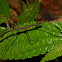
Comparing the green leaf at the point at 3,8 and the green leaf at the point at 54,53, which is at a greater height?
the green leaf at the point at 3,8

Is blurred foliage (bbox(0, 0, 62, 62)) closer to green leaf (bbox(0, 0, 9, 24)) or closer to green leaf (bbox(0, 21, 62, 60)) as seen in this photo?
green leaf (bbox(0, 21, 62, 60))

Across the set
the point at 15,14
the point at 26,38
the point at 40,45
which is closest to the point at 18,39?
the point at 26,38

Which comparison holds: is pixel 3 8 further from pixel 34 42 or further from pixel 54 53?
pixel 54 53

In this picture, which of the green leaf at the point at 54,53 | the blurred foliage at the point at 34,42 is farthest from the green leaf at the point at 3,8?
the green leaf at the point at 54,53

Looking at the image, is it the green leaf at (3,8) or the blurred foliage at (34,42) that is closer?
the blurred foliage at (34,42)

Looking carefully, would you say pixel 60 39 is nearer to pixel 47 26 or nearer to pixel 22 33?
pixel 47 26

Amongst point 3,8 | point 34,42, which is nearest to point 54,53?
point 34,42

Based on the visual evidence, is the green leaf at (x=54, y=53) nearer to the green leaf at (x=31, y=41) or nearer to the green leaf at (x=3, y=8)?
the green leaf at (x=31, y=41)

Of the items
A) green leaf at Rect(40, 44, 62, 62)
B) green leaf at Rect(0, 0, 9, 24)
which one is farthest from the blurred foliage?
green leaf at Rect(0, 0, 9, 24)

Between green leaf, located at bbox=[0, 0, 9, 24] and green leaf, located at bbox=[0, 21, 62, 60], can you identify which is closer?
green leaf, located at bbox=[0, 21, 62, 60]
